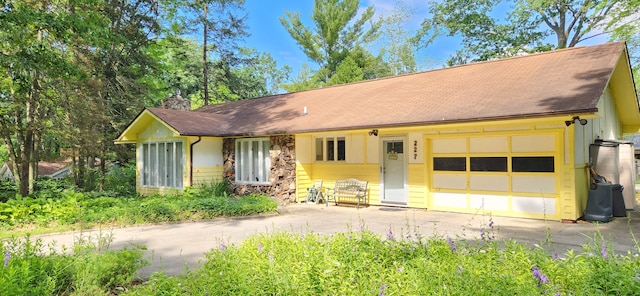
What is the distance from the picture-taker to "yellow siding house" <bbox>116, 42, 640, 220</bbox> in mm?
8789

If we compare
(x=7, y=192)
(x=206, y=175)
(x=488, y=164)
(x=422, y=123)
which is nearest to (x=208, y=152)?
(x=206, y=175)

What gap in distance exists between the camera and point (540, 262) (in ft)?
11.6

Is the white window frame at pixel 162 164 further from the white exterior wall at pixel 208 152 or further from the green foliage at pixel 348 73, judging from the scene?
the green foliage at pixel 348 73

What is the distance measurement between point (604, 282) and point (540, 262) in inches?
22.7

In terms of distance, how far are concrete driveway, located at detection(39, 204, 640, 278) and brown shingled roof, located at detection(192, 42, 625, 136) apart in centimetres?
242

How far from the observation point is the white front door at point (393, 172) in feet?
37.4

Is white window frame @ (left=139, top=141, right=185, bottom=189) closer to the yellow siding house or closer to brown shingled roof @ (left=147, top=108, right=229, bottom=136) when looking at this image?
the yellow siding house

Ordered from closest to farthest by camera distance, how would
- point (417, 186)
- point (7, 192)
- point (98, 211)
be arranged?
point (98, 211) → point (417, 186) → point (7, 192)

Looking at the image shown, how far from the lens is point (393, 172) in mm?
11617

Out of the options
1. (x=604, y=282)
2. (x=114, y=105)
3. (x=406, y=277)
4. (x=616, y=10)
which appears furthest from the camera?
(x=616, y=10)

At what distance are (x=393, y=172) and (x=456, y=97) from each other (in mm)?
2871

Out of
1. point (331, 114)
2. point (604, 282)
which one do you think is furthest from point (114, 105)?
point (604, 282)

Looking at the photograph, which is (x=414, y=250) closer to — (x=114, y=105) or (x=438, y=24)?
(x=114, y=105)

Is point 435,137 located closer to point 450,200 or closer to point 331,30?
point 450,200
